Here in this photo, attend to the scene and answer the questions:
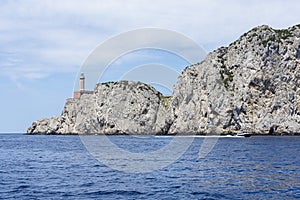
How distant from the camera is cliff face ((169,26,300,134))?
530 ft

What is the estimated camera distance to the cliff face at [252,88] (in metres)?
162

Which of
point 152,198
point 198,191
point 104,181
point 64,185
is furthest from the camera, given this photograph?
point 104,181

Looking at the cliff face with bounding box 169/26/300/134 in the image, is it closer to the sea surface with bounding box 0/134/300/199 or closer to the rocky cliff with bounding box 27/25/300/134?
the rocky cliff with bounding box 27/25/300/134

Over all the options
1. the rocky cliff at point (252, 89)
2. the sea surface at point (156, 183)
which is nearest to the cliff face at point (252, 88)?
the rocky cliff at point (252, 89)

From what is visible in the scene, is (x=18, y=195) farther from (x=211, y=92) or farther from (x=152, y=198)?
(x=211, y=92)

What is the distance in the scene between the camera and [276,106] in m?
162

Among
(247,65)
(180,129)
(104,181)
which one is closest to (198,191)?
(104,181)

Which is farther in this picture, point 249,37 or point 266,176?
point 249,37

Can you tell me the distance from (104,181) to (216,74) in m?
151

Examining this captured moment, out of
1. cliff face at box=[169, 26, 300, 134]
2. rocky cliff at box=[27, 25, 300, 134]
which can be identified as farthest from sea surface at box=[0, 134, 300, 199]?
cliff face at box=[169, 26, 300, 134]

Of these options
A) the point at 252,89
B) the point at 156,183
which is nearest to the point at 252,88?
the point at 252,89

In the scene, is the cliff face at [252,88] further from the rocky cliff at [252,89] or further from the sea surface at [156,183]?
the sea surface at [156,183]

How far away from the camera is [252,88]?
169125 millimetres

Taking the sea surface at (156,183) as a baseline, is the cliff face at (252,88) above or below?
above
